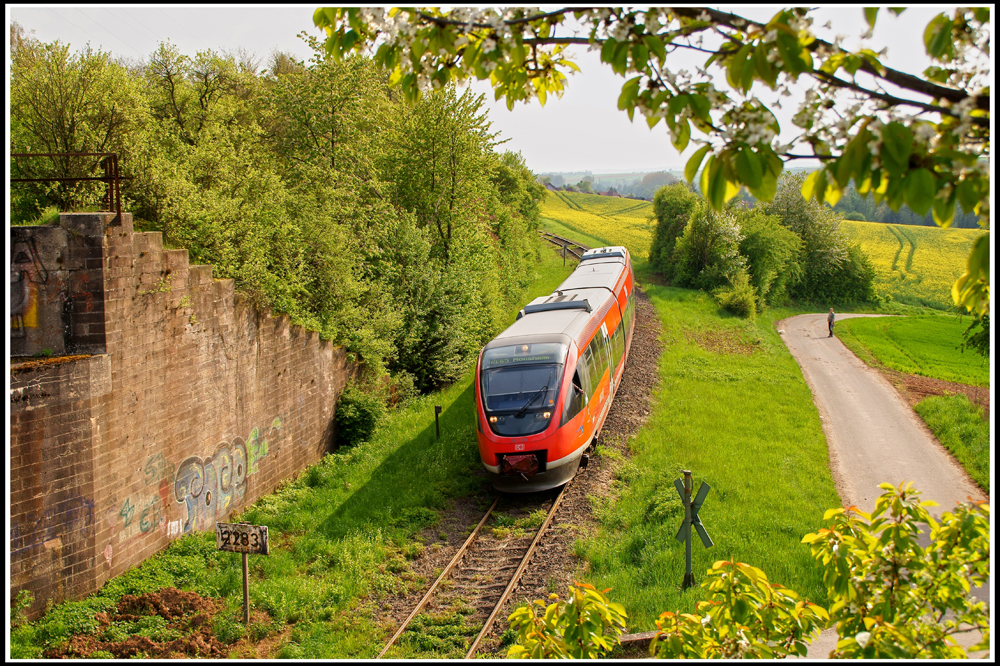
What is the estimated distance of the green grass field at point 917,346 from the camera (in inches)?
1058

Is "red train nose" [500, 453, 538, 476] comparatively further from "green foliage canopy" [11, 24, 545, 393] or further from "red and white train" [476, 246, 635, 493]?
"green foliage canopy" [11, 24, 545, 393]

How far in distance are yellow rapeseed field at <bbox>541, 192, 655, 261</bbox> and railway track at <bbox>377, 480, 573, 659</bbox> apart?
41687 mm

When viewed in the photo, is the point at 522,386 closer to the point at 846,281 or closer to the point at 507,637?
the point at 507,637

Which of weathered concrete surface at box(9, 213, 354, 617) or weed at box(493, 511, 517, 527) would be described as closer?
weathered concrete surface at box(9, 213, 354, 617)

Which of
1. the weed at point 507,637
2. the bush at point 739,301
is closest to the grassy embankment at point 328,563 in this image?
the weed at point 507,637

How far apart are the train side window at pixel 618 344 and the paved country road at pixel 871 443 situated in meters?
5.90

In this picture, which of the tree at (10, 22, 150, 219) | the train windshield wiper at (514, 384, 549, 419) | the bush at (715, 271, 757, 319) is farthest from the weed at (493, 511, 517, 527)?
the bush at (715, 271, 757, 319)

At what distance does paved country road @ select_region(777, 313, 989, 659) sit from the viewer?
14.3 metres

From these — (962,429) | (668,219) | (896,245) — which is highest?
(668,219)

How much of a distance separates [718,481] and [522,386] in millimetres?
4716

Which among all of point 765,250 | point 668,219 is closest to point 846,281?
point 765,250

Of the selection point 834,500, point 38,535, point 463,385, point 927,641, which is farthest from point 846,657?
point 463,385

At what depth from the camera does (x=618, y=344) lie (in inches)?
733

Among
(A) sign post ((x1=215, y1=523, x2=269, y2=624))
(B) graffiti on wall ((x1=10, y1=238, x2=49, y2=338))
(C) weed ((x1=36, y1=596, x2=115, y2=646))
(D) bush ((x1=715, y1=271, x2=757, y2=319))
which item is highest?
(B) graffiti on wall ((x1=10, y1=238, x2=49, y2=338))
